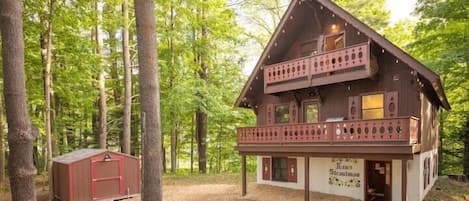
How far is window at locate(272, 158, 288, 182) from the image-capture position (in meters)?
16.7

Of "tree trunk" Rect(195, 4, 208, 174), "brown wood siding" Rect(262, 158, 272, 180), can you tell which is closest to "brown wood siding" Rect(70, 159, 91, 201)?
"brown wood siding" Rect(262, 158, 272, 180)

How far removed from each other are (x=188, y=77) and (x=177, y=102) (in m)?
2.95

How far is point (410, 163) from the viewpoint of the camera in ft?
42.0

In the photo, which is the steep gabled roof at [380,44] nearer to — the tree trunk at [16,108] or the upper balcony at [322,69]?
the upper balcony at [322,69]

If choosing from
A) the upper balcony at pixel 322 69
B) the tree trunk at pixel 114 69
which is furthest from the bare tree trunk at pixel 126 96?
the upper balcony at pixel 322 69

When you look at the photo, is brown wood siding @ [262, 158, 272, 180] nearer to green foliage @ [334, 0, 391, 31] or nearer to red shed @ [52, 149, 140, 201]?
red shed @ [52, 149, 140, 201]

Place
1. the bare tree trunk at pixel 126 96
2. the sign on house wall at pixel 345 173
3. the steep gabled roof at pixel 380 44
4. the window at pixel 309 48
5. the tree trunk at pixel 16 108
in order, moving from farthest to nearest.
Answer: the bare tree trunk at pixel 126 96 < the window at pixel 309 48 < the sign on house wall at pixel 345 173 < the steep gabled roof at pixel 380 44 < the tree trunk at pixel 16 108

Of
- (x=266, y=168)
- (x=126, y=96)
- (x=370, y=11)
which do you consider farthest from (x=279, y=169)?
(x=370, y=11)

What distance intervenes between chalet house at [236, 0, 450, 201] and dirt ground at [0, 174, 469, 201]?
0.57m

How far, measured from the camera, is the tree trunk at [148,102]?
5797 mm

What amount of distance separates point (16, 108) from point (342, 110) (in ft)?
43.0

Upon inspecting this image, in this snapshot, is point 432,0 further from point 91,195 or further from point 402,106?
point 91,195

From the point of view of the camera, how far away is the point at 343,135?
12.4 meters

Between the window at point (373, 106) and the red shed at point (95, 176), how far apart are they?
36.4 feet
